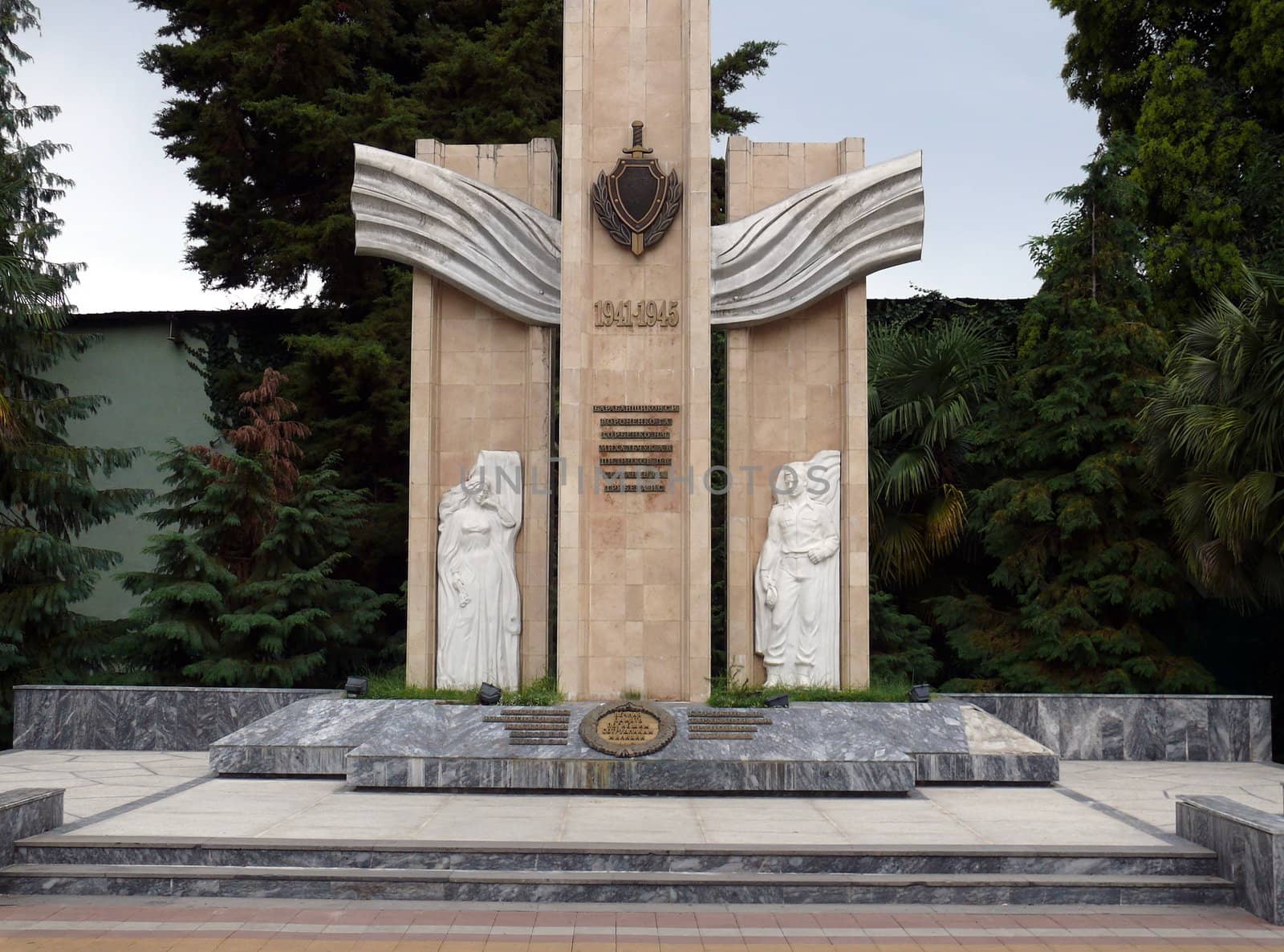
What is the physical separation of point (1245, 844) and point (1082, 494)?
9764mm

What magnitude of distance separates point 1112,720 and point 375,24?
16852 millimetres

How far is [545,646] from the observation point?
1396cm

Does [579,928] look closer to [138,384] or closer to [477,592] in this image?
[477,592]

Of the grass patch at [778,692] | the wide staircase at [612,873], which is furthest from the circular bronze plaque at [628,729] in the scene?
the wide staircase at [612,873]

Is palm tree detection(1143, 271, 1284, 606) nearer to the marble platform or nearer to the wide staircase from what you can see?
the marble platform

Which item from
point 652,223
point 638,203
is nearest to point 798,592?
point 652,223

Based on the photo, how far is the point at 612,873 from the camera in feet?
26.9

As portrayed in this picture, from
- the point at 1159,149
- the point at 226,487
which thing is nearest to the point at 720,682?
the point at 226,487

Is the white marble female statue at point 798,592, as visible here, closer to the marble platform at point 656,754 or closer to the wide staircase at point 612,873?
the marble platform at point 656,754

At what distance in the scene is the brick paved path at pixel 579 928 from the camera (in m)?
6.93

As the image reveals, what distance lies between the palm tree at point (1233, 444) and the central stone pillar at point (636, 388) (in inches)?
226

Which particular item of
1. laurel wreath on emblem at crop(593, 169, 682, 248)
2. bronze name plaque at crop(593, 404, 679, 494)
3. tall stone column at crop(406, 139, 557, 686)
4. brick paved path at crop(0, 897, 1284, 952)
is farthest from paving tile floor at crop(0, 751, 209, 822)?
laurel wreath on emblem at crop(593, 169, 682, 248)

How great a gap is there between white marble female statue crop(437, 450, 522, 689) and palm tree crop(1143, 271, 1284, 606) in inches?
314

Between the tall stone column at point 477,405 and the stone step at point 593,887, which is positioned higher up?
the tall stone column at point 477,405
